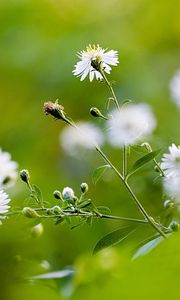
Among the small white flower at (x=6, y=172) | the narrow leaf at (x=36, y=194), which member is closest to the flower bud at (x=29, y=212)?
the narrow leaf at (x=36, y=194)

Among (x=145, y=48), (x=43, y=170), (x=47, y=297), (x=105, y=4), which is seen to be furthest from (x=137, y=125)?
(x=105, y=4)

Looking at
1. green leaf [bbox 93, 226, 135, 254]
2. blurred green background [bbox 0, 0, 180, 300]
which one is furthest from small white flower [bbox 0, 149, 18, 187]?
green leaf [bbox 93, 226, 135, 254]

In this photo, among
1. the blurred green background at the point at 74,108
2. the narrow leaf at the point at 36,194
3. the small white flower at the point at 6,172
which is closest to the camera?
the blurred green background at the point at 74,108

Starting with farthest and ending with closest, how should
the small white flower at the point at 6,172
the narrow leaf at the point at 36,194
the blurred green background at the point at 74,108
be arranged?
the small white flower at the point at 6,172
the narrow leaf at the point at 36,194
the blurred green background at the point at 74,108

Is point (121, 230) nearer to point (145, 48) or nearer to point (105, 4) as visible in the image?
point (145, 48)

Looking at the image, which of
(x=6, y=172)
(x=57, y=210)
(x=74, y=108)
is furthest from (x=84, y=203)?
(x=74, y=108)

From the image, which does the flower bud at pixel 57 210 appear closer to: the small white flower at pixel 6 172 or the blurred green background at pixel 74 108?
the blurred green background at pixel 74 108

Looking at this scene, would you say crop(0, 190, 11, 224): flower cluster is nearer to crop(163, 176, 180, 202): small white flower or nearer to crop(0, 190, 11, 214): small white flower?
crop(0, 190, 11, 214): small white flower

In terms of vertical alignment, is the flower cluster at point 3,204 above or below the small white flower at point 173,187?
above
